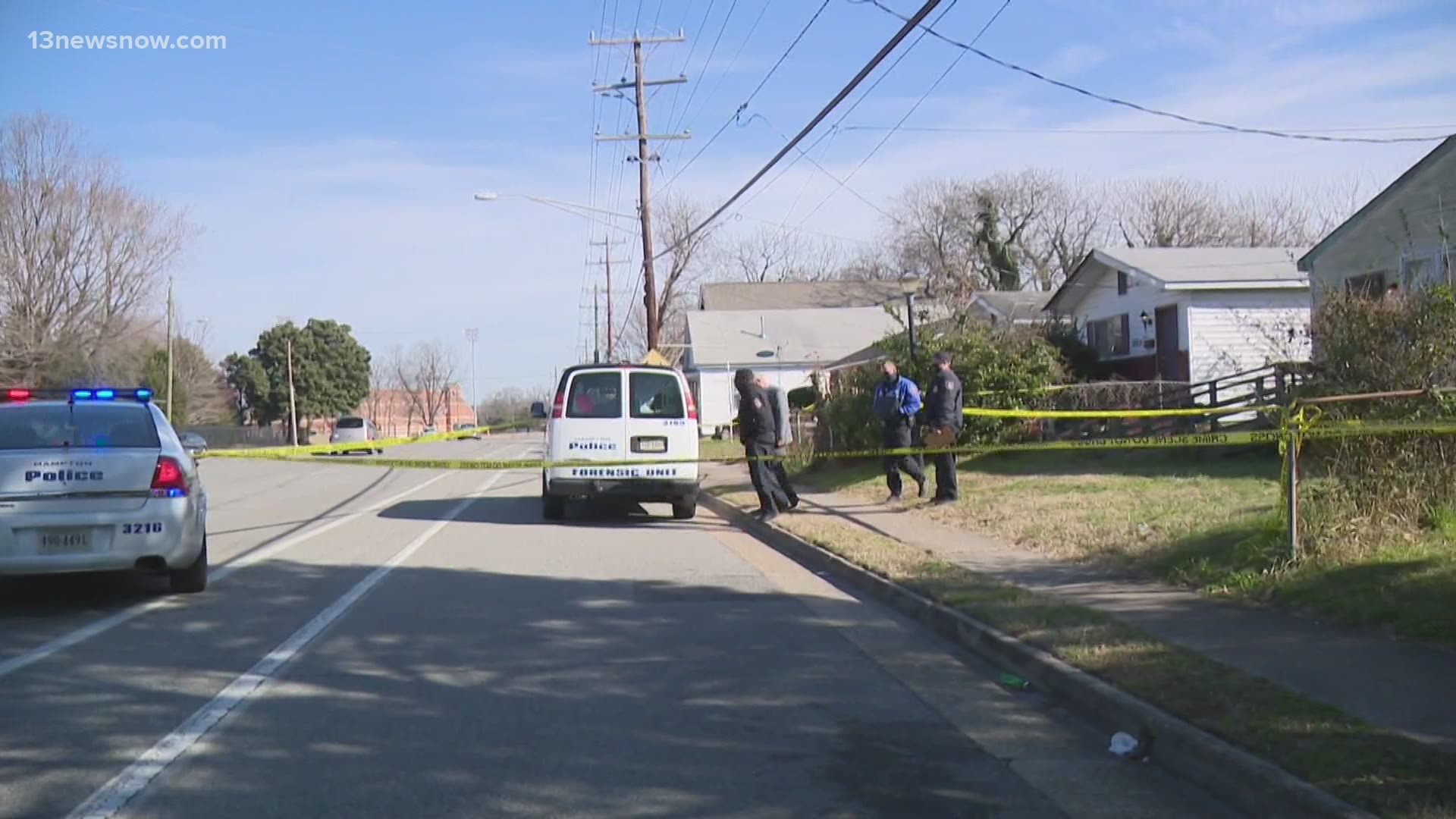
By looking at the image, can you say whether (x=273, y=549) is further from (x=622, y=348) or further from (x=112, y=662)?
(x=622, y=348)

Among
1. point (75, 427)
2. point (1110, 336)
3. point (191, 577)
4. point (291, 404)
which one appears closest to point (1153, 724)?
point (191, 577)

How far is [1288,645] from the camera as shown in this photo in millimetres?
7367

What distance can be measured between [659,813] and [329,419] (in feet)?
286

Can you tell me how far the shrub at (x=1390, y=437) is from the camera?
30.0ft

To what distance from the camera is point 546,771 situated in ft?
18.9

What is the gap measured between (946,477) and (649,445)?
3.69 meters

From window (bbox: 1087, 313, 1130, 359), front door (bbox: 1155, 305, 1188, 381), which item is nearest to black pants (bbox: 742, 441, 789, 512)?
front door (bbox: 1155, 305, 1188, 381)

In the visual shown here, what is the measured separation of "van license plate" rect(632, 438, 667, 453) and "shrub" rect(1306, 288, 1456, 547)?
27.4 feet

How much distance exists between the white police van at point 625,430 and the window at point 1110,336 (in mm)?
20523

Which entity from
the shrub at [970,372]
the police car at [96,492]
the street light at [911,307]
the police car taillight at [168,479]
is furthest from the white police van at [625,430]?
the police car taillight at [168,479]

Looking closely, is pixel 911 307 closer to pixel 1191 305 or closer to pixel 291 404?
pixel 1191 305

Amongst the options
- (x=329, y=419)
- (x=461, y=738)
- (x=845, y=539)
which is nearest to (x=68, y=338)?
(x=329, y=419)

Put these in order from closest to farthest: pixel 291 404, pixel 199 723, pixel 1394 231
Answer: pixel 199 723 < pixel 1394 231 < pixel 291 404

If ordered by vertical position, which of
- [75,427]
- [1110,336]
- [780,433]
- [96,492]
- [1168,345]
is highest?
[1110,336]
